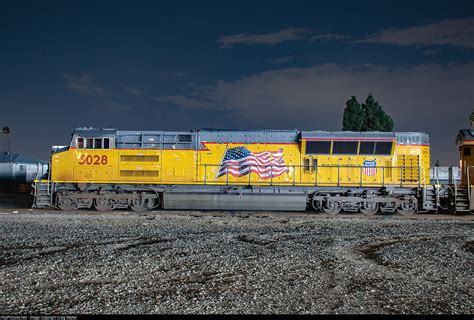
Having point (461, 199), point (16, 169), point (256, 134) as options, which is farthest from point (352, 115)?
point (16, 169)

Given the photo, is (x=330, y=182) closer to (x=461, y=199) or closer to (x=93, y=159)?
(x=461, y=199)

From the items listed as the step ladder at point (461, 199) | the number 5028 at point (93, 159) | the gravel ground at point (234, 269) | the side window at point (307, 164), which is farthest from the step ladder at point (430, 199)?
the number 5028 at point (93, 159)

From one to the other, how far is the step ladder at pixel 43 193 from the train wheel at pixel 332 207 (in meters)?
11.4

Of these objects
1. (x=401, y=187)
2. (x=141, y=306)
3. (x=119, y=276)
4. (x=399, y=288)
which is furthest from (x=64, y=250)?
(x=401, y=187)

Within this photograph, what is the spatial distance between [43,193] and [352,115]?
35.6 metres

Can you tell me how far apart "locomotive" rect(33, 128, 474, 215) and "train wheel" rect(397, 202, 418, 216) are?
0.19 feet

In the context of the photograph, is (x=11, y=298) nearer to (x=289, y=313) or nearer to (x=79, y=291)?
(x=79, y=291)

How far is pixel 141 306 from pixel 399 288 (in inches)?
148

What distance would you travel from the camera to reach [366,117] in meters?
46.4

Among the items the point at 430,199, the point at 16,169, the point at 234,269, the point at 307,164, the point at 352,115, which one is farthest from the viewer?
the point at 352,115

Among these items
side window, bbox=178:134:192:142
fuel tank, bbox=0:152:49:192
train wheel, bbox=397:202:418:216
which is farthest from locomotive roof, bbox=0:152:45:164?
train wheel, bbox=397:202:418:216

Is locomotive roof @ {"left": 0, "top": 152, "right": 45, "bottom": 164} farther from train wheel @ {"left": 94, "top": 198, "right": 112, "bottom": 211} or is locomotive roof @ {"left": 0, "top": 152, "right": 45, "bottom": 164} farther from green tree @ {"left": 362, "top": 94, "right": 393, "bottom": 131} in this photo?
green tree @ {"left": 362, "top": 94, "right": 393, "bottom": 131}

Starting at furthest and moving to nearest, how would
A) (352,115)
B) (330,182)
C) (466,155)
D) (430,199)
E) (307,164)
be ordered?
1. (352,115)
2. (466,155)
3. (307,164)
4. (330,182)
5. (430,199)

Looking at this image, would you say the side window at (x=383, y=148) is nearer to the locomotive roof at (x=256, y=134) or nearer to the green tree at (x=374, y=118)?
the locomotive roof at (x=256, y=134)
